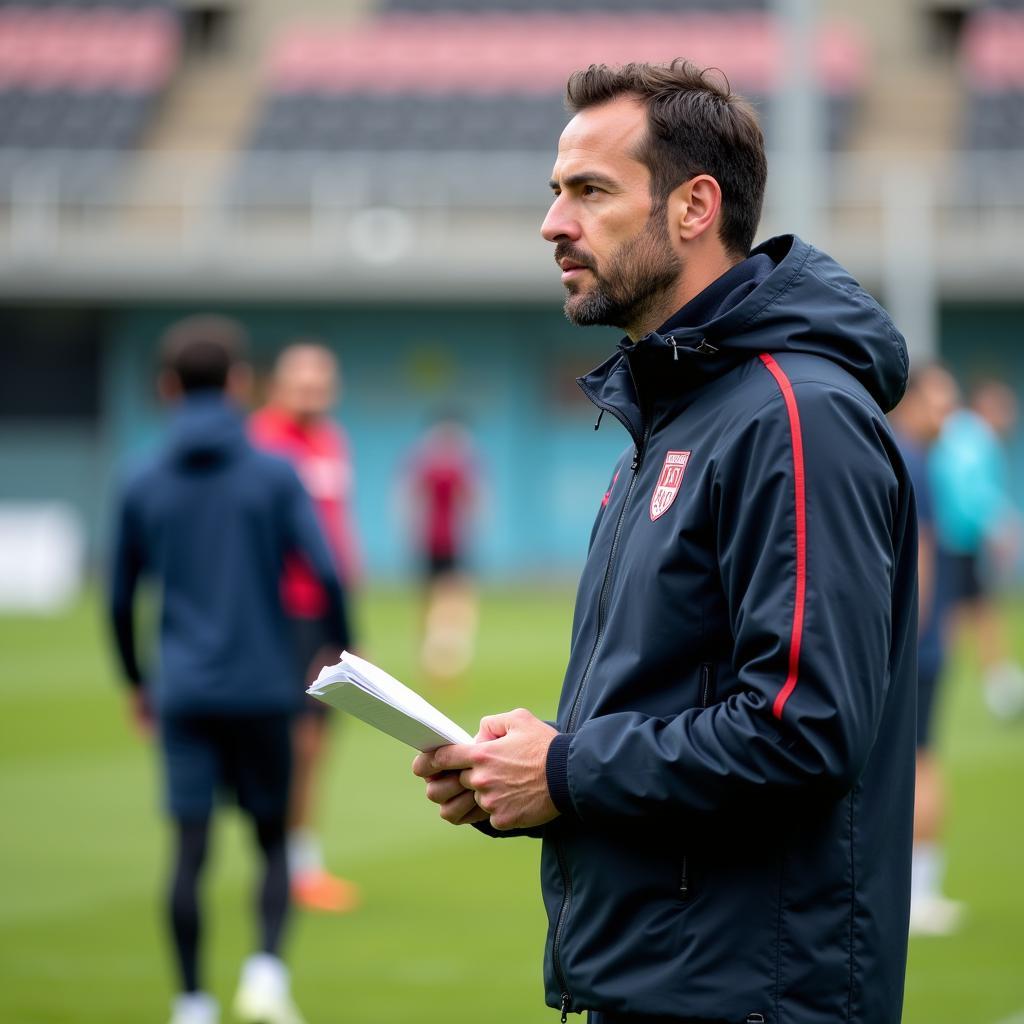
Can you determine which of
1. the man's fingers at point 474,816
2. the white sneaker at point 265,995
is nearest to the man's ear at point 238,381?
the white sneaker at point 265,995

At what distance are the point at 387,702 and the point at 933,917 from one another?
5.21 metres

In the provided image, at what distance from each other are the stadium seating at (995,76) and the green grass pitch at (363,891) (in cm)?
1847

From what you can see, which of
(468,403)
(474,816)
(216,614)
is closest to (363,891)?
(216,614)

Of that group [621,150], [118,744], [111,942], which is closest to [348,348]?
[118,744]

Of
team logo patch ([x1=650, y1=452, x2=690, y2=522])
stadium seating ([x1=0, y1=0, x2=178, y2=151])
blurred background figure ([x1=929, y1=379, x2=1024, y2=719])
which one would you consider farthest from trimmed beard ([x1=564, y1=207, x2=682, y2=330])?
stadium seating ([x1=0, y1=0, x2=178, y2=151])

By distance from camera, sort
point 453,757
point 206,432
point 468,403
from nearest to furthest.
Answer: point 453,757
point 206,432
point 468,403

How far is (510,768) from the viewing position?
8.54 feet

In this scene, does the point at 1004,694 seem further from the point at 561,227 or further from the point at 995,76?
the point at 995,76

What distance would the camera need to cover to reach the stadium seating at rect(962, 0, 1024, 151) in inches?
1168

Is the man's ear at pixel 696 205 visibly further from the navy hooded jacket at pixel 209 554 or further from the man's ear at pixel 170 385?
the man's ear at pixel 170 385

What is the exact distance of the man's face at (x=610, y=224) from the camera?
2750 millimetres

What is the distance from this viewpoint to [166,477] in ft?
20.0

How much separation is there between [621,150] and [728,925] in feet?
4.11

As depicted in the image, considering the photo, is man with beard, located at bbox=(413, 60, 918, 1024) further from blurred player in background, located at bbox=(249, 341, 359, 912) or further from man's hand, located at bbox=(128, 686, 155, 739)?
blurred player in background, located at bbox=(249, 341, 359, 912)
